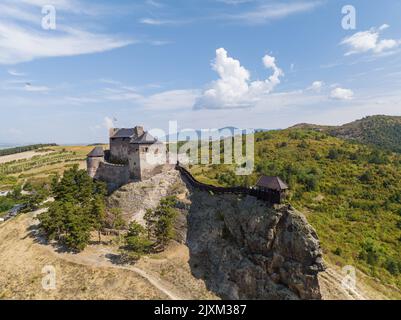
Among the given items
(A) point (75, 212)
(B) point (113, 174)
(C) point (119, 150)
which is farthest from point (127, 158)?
(A) point (75, 212)

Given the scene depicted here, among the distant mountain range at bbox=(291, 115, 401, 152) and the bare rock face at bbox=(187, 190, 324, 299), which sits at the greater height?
the distant mountain range at bbox=(291, 115, 401, 152)

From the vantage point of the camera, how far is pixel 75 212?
141ft

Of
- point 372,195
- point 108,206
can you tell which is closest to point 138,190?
point 108,206

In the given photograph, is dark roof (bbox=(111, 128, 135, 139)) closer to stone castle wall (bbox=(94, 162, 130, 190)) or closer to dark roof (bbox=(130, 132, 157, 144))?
dark roof (bbox=(130, 132, 157, 144))

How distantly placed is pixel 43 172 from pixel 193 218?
83859mm

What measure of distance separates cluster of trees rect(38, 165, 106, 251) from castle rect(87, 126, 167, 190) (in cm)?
270

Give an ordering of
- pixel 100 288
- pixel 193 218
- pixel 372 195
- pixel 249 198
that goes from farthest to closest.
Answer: pixel 372 195 < pixel 193 218 < pixel 249 198 < pixel 100 288

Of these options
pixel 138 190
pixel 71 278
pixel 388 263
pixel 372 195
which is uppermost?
pixel 138 190

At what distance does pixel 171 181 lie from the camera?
5012 centimetres

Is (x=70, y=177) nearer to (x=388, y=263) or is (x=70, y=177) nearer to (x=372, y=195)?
(x=388, y=263)

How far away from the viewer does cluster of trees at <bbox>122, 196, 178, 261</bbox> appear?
123ft

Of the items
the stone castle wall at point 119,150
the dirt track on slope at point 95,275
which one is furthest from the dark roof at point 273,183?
the stone castle wall at point 119,150

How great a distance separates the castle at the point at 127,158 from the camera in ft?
161

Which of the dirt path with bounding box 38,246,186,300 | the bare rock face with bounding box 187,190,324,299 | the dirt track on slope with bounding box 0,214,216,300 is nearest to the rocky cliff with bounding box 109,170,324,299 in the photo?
the bare rock face with bounding box 187,190,324,299
